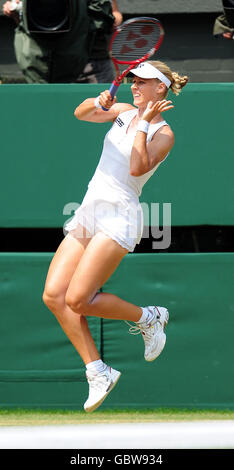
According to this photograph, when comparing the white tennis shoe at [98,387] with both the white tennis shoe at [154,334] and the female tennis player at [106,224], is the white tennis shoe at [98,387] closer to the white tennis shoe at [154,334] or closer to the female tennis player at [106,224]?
the female tennis player at [106,224]

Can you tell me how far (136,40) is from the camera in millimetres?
5133

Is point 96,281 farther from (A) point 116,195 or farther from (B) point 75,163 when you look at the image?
(B) point 75,163

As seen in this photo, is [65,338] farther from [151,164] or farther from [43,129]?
[151,164]

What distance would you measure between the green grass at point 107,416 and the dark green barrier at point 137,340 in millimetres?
59

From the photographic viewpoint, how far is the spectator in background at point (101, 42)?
6945mm

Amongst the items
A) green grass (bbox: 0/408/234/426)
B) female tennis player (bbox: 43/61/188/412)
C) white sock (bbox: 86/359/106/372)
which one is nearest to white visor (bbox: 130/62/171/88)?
female tennis player (bbox: 43/61/188/412)

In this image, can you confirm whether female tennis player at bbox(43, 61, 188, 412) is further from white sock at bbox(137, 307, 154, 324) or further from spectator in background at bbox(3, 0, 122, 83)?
spectator in background at bbox(3, 0, 122, 83)

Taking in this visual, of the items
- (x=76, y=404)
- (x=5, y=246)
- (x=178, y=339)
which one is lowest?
(x=76, y=404)

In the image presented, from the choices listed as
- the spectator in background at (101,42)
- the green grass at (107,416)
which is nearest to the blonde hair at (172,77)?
the spectator in background at (101,42)

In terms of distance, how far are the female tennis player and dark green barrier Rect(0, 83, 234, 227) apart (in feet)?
6.25
